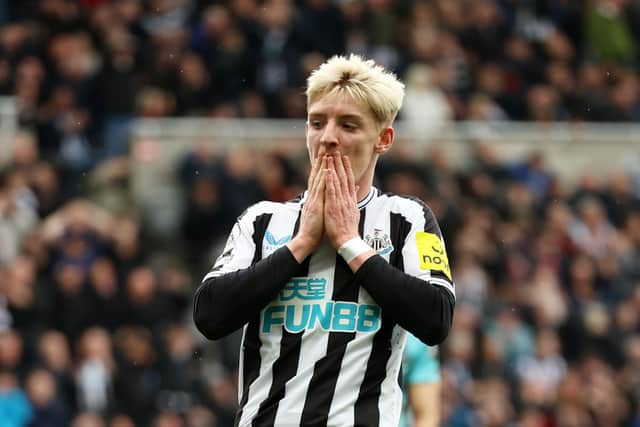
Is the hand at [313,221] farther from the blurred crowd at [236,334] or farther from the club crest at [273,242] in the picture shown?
the blurred crowd at [236,334]

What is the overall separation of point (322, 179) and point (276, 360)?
0.58 metres

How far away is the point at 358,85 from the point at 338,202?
1.24 feet

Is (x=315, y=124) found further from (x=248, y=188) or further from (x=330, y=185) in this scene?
(x=248, y=188)

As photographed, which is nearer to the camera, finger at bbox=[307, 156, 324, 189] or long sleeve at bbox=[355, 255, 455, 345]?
long sleeve at bbox=[355, 255, 455, 345]

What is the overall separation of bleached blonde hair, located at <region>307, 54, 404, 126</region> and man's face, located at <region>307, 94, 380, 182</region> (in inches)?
0.9

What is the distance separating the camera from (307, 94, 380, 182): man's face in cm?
468

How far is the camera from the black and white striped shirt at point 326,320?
15.0ft

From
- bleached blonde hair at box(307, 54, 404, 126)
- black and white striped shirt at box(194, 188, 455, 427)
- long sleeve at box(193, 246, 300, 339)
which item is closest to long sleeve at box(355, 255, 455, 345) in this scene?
black and white striped shirt at box(194, 188, 455, 427)

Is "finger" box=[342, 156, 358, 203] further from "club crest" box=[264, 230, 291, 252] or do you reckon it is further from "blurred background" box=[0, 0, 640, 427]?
"blurred background" box=[0, 0, 640, 427]

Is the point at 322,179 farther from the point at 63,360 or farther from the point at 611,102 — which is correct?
the point at 611,102

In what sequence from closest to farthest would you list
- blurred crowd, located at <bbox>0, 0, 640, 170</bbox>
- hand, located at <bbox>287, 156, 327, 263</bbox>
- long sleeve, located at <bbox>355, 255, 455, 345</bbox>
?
long sleeve, located at <bbox>355, 255, 455, 345</bbox> < hand, located at <bbox>287, 156, 327, 263</bbox> < blurred crowd, located at <bbox>0, 0, 640, 170</bbox>

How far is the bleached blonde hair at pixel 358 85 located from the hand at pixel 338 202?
20 centimetres

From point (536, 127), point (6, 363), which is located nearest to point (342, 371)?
point (6, 363)

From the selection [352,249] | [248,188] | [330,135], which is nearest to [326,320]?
[352,249]
